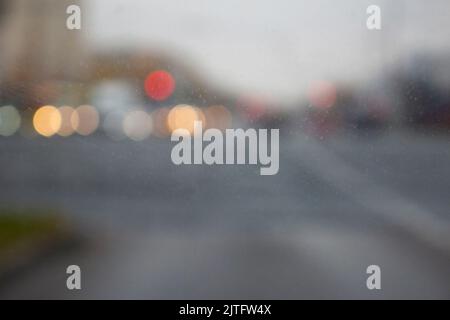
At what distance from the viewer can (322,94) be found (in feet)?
15.4

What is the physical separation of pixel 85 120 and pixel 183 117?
34 centimetres

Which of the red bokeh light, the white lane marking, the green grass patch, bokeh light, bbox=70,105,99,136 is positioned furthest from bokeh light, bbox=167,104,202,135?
the green grass patch

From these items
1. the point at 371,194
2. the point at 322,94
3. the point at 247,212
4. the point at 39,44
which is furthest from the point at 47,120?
the point at 371,194

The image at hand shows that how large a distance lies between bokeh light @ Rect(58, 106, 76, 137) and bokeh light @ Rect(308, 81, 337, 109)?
838 mm

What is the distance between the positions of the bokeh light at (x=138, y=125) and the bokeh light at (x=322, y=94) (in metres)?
0.58

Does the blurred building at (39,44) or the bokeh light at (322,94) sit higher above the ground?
the blurred building at (39,44)

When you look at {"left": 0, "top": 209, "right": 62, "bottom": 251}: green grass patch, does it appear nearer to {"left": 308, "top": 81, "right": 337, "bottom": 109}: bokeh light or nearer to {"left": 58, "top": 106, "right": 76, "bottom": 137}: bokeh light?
{"left": 58, "top": 106, "right": 76, "bottom": 137}: bokeh light

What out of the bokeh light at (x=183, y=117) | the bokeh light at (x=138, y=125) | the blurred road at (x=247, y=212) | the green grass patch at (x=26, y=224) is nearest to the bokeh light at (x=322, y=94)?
the blurred road at (x=247, y=212)

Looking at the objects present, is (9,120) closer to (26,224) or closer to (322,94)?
(26,224)

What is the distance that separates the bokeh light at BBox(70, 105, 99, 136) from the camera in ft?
15.4

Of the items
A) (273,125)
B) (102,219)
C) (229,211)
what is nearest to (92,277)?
(102,219)

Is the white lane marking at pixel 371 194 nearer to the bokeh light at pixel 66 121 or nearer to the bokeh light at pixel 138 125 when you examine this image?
the bokeh light at pixel 138 125

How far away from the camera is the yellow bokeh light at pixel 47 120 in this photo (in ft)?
15.3

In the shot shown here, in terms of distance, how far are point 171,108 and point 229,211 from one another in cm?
42
